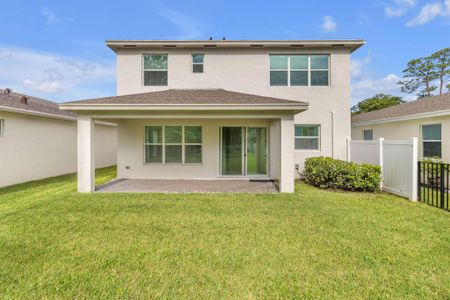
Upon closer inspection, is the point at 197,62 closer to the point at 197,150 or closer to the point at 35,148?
the point at 197,150

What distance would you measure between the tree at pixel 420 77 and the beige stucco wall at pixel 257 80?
30.0 meters

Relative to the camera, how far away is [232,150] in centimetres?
1114

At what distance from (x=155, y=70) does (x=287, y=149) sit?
808 centimetres

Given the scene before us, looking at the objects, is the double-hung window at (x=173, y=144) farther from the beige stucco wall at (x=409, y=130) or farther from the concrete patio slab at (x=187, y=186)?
the beige stucco wall at (x=409, y=130)

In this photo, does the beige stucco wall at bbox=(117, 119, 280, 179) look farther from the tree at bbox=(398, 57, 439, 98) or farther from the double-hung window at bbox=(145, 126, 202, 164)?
the tree at bbox=(398, 57, 439, 98)

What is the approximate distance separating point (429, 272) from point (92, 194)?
8.92 metres

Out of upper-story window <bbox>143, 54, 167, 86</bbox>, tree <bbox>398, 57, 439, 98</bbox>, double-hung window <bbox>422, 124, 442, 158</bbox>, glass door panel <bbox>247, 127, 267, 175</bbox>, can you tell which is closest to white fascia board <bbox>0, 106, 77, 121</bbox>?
upper-story window <bbox>143, 54, 167, 86</bbox>

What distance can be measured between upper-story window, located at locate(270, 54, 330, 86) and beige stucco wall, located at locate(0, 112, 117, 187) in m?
12.0

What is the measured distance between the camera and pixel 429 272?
3.38m

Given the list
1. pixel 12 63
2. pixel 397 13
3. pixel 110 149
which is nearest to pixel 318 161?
pixel 110 149

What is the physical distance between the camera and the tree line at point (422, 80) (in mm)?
29938

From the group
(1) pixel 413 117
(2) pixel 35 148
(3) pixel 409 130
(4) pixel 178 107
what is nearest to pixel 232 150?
(4) pixel 178 107

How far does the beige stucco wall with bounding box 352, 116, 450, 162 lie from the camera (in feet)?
30.1

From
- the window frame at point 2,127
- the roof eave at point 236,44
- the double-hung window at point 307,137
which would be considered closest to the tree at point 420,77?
the roof eave at point 236,44
